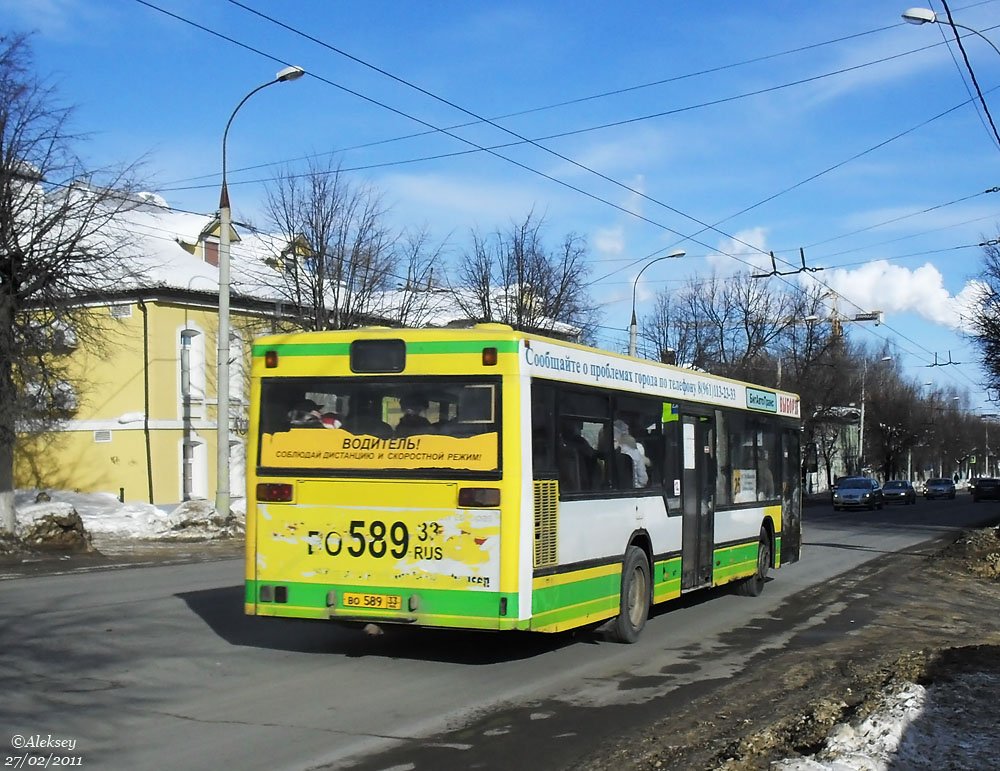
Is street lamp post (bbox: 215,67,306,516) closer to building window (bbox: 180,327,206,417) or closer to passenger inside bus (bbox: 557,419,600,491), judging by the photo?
building window (bbox: 180,327,206,417)

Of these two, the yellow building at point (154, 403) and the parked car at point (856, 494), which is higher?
the yellow building at point (154, 403)

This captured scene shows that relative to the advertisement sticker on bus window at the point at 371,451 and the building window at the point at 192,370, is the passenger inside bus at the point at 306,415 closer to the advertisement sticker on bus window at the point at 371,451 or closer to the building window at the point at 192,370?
the advertisement sticker on bus window at the point at 371,451

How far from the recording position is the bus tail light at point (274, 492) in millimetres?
9516

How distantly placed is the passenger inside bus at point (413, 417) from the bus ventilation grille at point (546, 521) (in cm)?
105

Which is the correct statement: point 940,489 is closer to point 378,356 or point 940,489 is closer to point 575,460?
point 575,460

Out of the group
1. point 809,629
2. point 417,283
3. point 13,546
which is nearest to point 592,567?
point 809,629

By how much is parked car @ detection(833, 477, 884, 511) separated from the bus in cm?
4469

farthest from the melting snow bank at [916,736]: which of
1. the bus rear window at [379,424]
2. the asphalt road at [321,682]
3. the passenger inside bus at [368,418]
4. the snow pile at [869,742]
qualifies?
the passenger inside bus at [368,418]

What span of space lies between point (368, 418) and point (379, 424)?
0.12 metres

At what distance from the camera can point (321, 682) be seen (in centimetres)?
889

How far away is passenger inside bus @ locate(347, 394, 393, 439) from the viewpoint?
9359 millimetres

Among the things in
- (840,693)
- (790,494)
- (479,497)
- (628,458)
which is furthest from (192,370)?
(840,693)

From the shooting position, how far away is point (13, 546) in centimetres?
2117

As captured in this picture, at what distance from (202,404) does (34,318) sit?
712 inches
